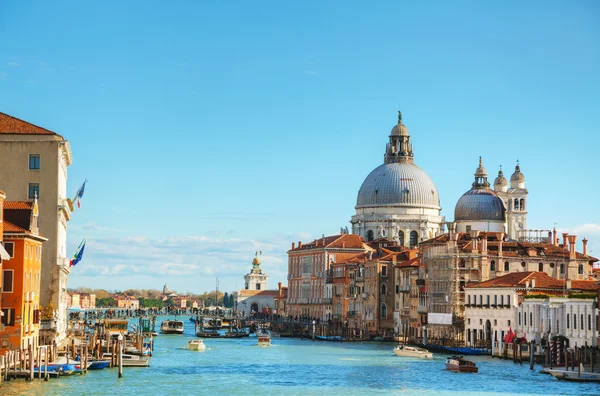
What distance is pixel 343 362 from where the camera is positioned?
202 feet

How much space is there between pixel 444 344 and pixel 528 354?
520 inches

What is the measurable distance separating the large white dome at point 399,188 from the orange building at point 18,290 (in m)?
71.8

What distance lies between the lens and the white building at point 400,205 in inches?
4574

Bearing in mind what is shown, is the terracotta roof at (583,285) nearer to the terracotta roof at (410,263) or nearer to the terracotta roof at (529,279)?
the terracotta roof at (529,279)

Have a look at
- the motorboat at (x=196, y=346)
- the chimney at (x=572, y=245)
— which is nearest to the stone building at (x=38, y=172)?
the motorboat at (x=196, y=346)

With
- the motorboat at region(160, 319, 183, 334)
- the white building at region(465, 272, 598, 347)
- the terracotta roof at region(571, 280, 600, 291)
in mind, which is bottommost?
the motorboat at region(160, 319, 183, 334)

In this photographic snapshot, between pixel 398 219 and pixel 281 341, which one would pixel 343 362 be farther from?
pixel 398 219

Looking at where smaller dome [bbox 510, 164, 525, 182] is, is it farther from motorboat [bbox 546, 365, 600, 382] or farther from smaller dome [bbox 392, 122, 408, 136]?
motorboat [bbox 546, 365, 600, 382]

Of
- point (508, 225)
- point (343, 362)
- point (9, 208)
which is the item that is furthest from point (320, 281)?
point (9, 208)

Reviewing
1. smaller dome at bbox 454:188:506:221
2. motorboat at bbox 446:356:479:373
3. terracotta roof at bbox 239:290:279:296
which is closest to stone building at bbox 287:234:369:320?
smaller dome at bbox 454:188:506:221

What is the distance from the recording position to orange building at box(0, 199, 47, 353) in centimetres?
4338

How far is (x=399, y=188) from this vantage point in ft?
381

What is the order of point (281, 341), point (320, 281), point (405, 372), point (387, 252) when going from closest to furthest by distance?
point (405, 372) < point (281, 341) < point (387, 252) < point (320, 281)

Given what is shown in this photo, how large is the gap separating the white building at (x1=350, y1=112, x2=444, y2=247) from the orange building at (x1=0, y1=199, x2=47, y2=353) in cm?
7123
